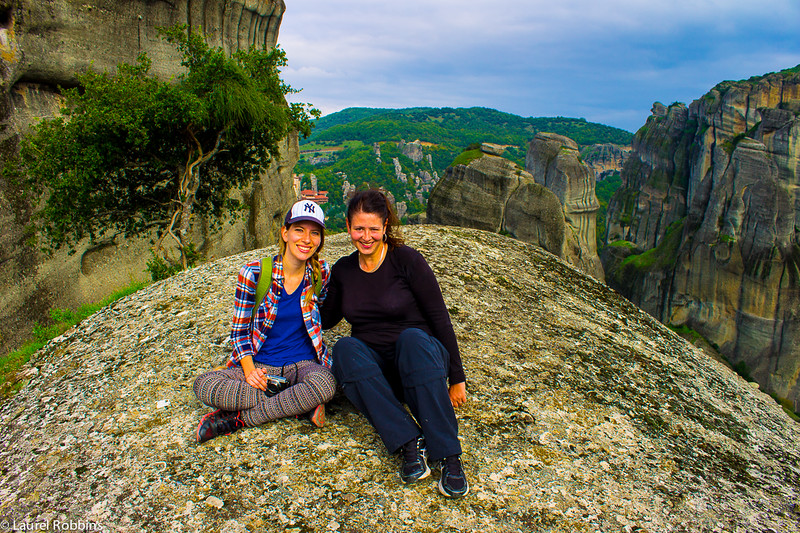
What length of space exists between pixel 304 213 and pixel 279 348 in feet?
4.02

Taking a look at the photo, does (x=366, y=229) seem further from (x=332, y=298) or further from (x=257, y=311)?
(x=257, y=311)

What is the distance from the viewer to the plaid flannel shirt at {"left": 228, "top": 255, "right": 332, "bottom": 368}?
3816 mm

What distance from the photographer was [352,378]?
3.50 m

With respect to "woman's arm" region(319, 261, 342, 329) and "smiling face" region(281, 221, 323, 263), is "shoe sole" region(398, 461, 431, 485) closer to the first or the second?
"woman's arm" region(319, 261, 342, 329)

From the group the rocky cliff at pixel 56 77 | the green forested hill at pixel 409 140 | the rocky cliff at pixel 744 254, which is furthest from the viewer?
the green forested hill at pixel 409 140

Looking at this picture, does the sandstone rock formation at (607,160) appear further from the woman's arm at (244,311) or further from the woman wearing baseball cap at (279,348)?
the woman's arm at (244,311)

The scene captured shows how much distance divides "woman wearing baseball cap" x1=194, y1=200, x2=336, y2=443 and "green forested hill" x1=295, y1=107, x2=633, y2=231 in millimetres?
55266

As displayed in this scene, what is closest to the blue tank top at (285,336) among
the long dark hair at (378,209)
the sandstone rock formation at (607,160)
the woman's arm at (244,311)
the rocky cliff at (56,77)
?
the woman's arm at (244,311)

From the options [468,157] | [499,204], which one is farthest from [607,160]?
[468,157]

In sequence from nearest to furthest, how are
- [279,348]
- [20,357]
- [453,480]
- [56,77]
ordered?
1. [453,480]
2. [279,348]
3. [20,357]
4. [56,77]

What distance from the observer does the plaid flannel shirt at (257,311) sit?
382 centimetres

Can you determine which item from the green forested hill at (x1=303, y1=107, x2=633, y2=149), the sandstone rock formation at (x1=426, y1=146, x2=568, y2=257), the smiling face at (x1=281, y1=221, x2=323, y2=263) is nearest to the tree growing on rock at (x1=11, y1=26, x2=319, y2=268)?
the smiling face at (x1=281, y1=221, x2=323, y2=263)

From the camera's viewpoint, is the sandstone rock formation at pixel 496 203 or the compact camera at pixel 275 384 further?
the sandstone rock formation at pixel 496 203

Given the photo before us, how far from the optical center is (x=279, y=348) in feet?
13.0
